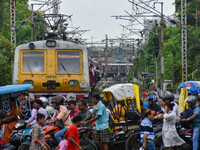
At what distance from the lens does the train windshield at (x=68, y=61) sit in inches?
624

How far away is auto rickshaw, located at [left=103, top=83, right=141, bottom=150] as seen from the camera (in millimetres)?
10547

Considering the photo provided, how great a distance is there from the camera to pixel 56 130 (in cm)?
985

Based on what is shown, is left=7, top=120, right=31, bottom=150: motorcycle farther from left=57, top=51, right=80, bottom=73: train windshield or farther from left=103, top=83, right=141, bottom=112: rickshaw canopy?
left=57, top=51, right=80, bottom=73: train windshield

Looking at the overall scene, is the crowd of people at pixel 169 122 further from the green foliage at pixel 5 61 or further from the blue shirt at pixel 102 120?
the green foliage at pixel 5 61

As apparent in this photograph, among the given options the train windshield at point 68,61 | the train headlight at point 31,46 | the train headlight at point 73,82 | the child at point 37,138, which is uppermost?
the train headlight at point 31,46

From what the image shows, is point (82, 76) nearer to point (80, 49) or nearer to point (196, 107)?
point (80, 49)

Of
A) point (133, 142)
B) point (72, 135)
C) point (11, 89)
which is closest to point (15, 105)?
point (11, 89)

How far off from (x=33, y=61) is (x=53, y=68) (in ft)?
2.63

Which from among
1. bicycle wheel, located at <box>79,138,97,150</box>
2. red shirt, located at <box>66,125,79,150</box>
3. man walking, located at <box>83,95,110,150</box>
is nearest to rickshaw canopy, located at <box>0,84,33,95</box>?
man walking, located at <box>83,95,110,150</box>

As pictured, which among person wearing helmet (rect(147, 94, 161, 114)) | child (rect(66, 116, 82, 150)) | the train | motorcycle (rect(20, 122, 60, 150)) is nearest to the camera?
child (rect(66, 116, 82, 150))

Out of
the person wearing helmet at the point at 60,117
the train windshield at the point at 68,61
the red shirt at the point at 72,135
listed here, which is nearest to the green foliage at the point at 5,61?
the train windshield at the point at 68,61

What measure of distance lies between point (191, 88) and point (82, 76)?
4.57 metres

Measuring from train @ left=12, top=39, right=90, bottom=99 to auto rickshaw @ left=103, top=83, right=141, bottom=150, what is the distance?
4411 millimetres

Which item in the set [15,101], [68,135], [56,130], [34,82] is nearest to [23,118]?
[15,101]
